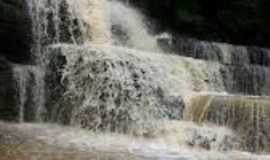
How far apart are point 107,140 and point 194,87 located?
359cm

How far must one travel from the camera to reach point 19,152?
689cm

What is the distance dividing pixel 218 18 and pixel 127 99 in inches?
287

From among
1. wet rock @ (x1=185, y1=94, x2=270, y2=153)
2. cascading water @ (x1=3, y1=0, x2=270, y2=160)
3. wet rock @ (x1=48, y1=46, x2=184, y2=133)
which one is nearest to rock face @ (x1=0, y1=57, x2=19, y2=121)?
cascading water @ (x1=3, y1=0, x2=270, y2=160)

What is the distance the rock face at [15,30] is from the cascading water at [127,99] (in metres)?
0.19

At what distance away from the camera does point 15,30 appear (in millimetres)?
11242

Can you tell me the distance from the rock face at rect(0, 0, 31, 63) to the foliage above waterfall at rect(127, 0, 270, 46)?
5.09 meters

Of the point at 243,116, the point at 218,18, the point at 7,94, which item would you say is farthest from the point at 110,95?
the point at 218,18

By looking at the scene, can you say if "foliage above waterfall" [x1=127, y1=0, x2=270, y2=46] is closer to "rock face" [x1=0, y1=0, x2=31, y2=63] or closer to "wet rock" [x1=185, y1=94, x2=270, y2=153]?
"rock face" [x1=0, y1=0, x2=31, y2=63]

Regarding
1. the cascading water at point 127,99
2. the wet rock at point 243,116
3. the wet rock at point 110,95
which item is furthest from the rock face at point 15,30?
the wet rock at point 243,116

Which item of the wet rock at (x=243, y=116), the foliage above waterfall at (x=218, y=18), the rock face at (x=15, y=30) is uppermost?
the foliage above waterfall at (x=218, y=18)

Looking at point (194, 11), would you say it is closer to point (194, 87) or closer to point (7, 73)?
point (194, 87)

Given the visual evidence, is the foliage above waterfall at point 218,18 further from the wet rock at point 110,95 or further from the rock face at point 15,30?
the wet rock at point 110,95

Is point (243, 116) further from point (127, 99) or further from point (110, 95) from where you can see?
point (110, 95)

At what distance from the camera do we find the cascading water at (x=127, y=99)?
8.70 m
